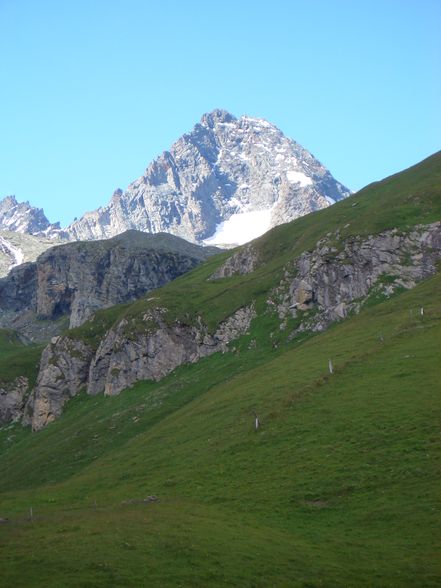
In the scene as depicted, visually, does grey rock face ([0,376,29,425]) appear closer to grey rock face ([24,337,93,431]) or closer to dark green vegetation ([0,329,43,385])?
dark green vegetation ([0,329,43,385])

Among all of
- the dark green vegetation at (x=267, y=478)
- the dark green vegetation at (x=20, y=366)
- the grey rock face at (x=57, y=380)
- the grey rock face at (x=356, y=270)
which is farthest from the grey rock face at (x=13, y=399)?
the grey rock face at (x=356, y=270)

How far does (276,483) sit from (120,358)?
3429 inches

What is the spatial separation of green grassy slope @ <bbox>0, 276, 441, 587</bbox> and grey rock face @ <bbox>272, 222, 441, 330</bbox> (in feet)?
26.4

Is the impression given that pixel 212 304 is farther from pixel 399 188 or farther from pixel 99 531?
pixel 99 531

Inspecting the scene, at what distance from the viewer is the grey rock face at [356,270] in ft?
387

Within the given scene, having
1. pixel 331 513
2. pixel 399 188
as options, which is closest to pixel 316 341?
pixel 331 513

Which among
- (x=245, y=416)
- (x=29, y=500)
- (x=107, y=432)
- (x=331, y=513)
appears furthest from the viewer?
(x=107, y=432)

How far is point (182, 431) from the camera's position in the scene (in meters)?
85.7

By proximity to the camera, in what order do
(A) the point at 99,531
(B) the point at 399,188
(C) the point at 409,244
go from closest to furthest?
(A) the point at 99,531
(C) the point at 409,244
(B) the point at 399,188

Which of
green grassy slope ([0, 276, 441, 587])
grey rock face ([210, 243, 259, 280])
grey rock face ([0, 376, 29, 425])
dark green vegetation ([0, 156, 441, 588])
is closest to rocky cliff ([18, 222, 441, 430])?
grey rock face ([0, 376, 29, 425])

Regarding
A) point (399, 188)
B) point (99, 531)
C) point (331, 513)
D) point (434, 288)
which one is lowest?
point (331, 513)

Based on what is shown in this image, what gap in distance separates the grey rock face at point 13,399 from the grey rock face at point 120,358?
604cm

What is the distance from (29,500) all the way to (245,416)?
2340 cm

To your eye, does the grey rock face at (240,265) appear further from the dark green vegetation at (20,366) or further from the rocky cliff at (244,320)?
the dark green vegetation at (20,366)
